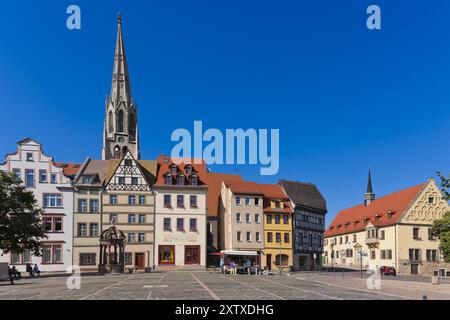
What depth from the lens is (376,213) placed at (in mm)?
81812

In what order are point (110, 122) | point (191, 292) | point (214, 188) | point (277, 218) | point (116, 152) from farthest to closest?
point (110, 122), point (116, 152), point (214, 188), point (277, 218), point (191, 292)

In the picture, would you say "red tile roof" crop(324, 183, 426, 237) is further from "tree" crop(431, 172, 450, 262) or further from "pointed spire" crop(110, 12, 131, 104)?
"pointed spire" crop(110, 12, 131, 104)

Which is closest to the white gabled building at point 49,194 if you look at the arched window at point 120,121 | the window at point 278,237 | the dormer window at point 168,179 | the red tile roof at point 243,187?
the dormer window at point 168,179

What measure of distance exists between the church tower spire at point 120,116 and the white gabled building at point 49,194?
5739cm

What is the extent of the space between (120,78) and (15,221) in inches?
3385

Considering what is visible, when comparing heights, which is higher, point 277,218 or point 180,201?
point 180,201

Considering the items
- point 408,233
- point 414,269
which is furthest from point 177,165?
point 414,269

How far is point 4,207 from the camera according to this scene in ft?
143

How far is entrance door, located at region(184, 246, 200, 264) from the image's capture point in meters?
64.5

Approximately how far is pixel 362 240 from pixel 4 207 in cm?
5900

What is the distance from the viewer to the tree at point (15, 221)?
43.5 metres

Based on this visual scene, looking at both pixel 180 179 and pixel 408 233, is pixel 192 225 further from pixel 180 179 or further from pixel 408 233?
pixel 408 233

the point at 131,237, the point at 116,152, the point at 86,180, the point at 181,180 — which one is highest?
the point at 116,152
